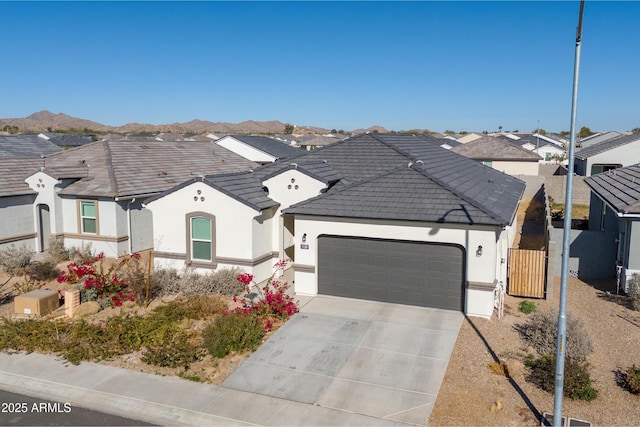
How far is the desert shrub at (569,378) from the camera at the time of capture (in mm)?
9969

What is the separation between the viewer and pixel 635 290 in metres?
15.5

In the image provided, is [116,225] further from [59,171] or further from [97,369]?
[97,369]

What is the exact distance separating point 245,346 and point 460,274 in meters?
6.19

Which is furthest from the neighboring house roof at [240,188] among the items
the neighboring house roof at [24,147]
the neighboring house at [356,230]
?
the neighboring house roof at [24,147]

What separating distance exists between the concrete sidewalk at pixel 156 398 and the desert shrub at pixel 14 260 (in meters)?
8.52

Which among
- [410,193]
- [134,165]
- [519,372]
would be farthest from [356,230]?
[134,165]

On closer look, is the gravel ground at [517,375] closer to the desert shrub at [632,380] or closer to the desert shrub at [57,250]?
the desert shrub at [632,380]

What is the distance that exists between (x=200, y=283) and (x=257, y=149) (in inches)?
1133

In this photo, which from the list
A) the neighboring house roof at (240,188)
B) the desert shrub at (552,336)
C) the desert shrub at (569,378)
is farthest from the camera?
the neighboring house roof at (240,188)

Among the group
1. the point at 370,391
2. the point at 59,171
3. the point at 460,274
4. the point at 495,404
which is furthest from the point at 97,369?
the point at 59,171

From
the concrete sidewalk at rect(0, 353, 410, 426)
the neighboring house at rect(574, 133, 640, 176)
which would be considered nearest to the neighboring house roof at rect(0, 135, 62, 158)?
the concrete sidewalk at rect(0, 353, 410, 426)

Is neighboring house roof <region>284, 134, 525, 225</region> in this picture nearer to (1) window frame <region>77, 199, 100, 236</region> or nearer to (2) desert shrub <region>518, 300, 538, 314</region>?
(2) desert shrub <region>518, 300, 538, 314</region>

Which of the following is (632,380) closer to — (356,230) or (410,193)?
(410,193)

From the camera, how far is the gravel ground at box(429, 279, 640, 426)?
374 inches
